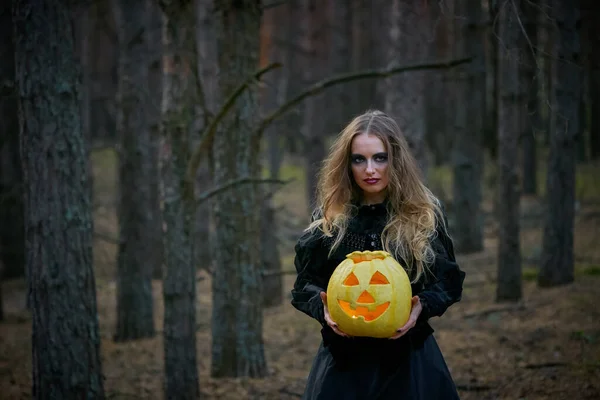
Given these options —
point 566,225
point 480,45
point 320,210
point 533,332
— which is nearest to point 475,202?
point 480,45

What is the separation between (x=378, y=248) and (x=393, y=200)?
1.06 feet

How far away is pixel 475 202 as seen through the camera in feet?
50.0

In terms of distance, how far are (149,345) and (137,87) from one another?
414 cm

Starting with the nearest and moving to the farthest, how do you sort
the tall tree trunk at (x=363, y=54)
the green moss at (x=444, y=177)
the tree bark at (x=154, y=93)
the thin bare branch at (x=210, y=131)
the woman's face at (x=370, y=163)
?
the woman's face at (x=370, y=163) → the thin bare branch at (x=210, y=131) → the tree bark at (x=154, y=93) → the green moss at (x=444, y=177) → the tall tree trunk at (x=363, y=54)

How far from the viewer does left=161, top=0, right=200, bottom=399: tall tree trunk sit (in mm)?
6047

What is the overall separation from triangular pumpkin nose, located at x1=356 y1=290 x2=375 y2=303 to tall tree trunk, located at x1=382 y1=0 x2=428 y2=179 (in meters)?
5.80

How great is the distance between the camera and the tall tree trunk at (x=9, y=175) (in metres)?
13.3

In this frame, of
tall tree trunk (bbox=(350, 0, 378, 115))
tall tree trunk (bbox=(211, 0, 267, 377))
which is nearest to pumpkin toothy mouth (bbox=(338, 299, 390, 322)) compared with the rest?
tall tree trunk (bbox=(211, 0, 267, 377))

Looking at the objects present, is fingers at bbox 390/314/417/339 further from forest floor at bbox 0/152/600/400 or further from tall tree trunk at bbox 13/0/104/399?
forest floor at bbox 0/152/600/400

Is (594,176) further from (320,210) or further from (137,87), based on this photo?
(320,210)

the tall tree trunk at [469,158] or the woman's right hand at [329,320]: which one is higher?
the tall tree trunk at [469,158]

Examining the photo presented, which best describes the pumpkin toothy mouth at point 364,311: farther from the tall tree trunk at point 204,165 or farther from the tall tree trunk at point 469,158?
the tall tree trunk at point 469,158

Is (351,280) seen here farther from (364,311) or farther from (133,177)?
(133,177)

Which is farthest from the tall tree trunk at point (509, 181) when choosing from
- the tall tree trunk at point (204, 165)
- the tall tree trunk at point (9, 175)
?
the tall tree trunk at point (9, 175)
